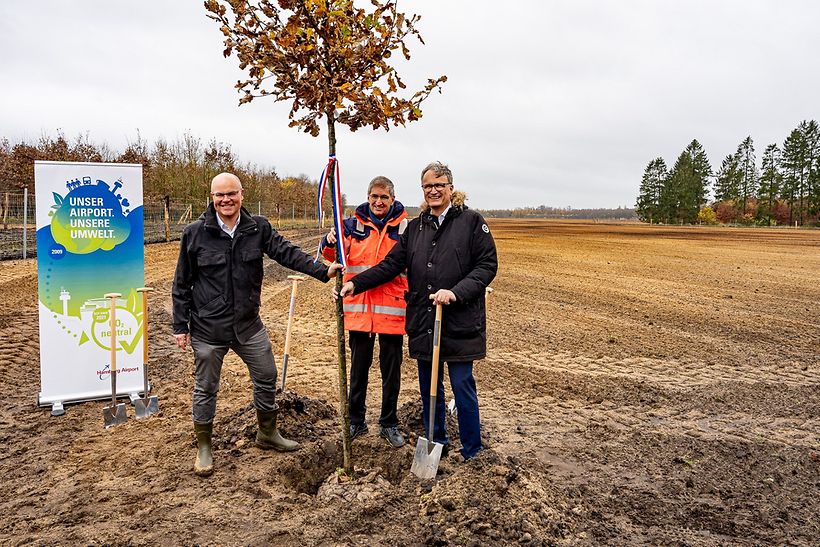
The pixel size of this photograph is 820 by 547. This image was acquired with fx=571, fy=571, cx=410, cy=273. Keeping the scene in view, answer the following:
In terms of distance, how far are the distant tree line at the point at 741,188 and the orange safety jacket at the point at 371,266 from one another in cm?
8399

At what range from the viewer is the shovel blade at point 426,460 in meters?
4.23

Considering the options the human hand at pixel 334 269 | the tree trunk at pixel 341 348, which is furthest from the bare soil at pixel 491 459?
the human hand at pixel 334 269

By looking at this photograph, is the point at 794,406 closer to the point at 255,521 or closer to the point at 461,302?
the point at 461,302

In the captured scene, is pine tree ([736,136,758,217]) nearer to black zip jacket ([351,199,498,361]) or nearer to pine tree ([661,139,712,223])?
pine tree ([661,139,712,223])

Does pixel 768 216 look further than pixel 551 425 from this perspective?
Yes

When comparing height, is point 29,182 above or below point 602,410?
above

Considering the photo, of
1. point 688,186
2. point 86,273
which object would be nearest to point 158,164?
point 86,273

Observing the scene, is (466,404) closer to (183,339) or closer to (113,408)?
(183,339)

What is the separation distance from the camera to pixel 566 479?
4.55 metres

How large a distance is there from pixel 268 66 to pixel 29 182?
32471 millimetres

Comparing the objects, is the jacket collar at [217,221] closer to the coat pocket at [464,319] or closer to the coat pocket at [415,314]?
the coat pocket at [415,314]

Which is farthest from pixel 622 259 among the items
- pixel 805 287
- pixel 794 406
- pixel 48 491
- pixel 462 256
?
pixel 48 491

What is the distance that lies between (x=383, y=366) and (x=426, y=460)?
0.90 m

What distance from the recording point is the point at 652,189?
9538cm
